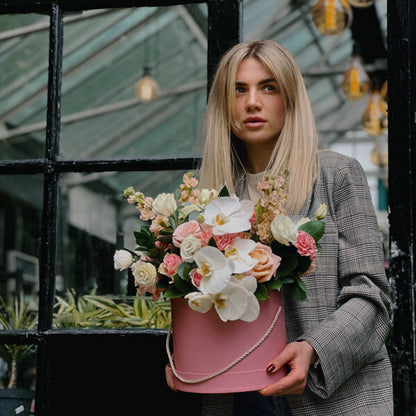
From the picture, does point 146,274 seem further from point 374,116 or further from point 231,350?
point 374,116

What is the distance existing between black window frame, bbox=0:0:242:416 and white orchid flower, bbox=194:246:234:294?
2.19 feet

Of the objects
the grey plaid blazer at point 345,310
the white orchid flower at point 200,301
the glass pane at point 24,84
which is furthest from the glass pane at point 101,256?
the white orchid flower at point 200,301

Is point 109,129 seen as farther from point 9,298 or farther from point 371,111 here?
point 371,111

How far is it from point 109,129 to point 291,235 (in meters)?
2.06

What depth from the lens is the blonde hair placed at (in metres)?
1.48

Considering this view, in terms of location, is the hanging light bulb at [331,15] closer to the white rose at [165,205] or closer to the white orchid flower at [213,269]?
the white rose at [165,205]

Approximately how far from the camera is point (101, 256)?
2148 mm

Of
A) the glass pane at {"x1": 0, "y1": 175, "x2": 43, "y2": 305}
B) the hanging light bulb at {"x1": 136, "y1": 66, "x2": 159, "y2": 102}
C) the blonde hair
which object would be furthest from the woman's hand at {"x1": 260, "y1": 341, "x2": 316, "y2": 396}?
the glass pane at {"x1": 0, "y1": 175, "x2": 43, "y2": 305}

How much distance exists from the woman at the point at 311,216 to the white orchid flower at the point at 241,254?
0.61 ft

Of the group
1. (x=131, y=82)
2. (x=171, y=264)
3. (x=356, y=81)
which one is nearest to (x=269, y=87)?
(x=171, y=264)

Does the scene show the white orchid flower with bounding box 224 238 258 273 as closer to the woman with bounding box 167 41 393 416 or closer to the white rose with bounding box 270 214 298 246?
the white rose with bounding box 270 214 298 246

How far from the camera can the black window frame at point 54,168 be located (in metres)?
1.81

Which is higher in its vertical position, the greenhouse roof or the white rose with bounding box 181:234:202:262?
the greenhouse roof

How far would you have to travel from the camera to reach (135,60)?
3438mm
